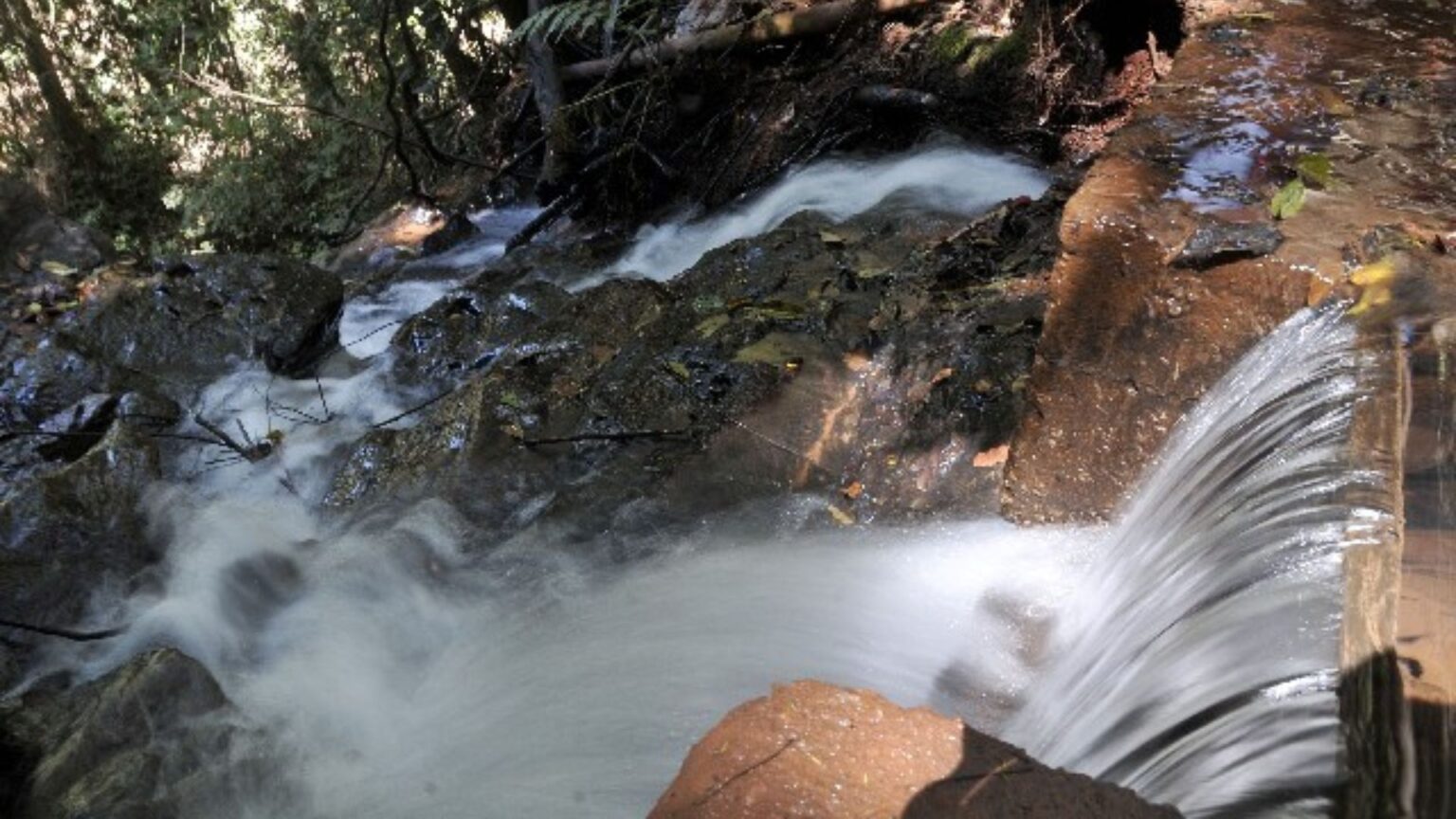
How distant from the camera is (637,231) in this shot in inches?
294

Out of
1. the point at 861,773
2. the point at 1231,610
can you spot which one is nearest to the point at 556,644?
the point at 861,773

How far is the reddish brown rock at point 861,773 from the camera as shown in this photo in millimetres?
1815

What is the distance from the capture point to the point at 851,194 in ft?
20.6

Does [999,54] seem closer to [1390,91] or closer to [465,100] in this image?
[1390,91]

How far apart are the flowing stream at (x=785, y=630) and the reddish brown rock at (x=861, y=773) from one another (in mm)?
313

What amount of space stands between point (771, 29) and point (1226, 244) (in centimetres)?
486

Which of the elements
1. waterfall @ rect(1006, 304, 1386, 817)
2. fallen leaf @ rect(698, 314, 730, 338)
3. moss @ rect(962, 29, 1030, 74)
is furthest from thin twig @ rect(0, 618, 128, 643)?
moss @ rect(962, 29, 1030, 74)

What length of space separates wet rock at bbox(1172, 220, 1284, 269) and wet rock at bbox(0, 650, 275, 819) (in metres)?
3.60

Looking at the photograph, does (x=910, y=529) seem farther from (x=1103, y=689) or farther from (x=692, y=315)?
(x=692, y=315)

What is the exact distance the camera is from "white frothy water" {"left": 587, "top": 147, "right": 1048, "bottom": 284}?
5754 mm

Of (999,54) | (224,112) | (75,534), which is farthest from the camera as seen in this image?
(224,112)

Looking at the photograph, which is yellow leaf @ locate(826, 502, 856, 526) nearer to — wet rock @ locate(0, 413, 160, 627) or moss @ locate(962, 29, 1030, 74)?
wet rock @ locate(0, 413, 160, 627)

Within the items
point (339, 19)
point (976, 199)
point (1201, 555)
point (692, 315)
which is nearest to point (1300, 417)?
point (1201, 555)

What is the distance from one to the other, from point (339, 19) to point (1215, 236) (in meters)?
9.81
